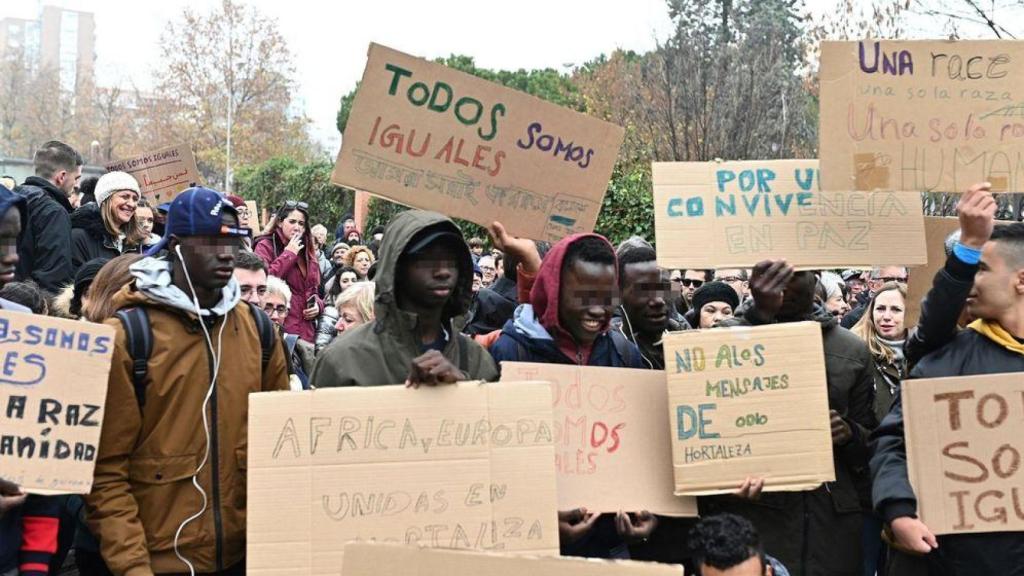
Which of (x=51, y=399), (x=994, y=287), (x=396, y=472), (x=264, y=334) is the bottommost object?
(x=396, y=472)

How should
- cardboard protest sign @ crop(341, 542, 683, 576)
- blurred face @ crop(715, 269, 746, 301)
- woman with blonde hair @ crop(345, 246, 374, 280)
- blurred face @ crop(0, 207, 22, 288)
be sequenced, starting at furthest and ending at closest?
1. woman with blonde hair @ crop(345, 246, 374, 280)
2. blurred face @ crop(715, 269, 746, 301)
3. blurred face @ crop(0, 207, 22, 288)
4. cardboard protest sign @ crop(341, 542, 683, 576)

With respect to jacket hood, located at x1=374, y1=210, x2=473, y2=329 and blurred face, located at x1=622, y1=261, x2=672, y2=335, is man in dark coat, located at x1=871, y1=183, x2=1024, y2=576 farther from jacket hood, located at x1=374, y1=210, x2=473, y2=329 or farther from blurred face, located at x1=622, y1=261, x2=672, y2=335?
jacket hood, located at x1=374, y1=210, x2=473, y2=329

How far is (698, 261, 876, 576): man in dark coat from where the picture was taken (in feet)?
15.1

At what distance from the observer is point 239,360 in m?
3.92

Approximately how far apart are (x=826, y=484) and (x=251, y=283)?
11.8 ft

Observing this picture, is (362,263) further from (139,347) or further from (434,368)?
(434,368)

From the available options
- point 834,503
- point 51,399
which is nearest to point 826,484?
point 834,503

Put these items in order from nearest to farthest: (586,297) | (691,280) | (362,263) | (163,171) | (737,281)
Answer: (586,297) < (163,171) < (737,281) < (691,280) < (362,263)

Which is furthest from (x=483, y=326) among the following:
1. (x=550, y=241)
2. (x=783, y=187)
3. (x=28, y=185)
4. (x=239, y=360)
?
(x=28, y=185)

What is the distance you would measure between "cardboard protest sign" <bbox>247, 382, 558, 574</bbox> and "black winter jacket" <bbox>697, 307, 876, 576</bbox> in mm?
1137

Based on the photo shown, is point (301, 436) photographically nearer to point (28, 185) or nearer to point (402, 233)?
point (402, 233)

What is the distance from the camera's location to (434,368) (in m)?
3.66

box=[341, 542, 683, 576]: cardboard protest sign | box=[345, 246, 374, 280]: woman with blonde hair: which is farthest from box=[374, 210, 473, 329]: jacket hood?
box=[345, 246, 374, 280]: woman with blonde hair

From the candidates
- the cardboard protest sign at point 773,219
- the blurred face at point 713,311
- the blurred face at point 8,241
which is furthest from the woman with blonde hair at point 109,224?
the cardboard protest sign at point 773,219
